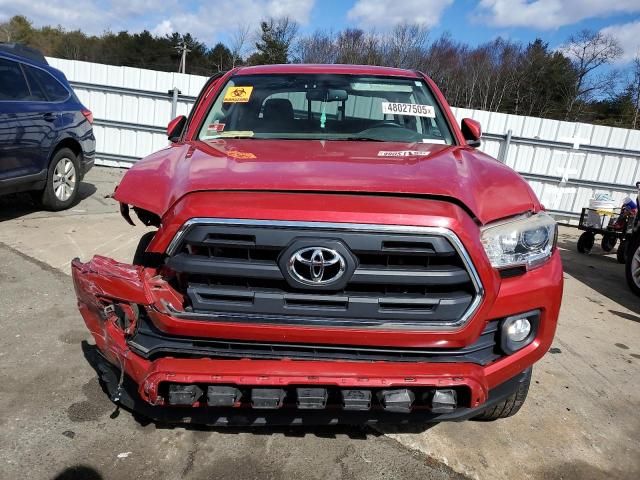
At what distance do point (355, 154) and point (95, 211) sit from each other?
5.63 meters

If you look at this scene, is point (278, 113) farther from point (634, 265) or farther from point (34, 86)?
point (634, 265)

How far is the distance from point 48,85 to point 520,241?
633 centimetres

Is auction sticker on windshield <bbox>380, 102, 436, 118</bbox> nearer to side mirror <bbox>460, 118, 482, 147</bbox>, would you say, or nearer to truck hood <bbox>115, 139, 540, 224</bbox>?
side mirror <bbox>460, 118, 482, 147</bbox>

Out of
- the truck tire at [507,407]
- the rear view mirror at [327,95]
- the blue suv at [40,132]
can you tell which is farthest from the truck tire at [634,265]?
the blue suv at [40,132]

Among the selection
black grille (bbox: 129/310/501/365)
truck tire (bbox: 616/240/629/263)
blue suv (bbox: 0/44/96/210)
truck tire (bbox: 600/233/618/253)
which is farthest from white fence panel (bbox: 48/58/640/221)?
black grille (bbox: 129/310/501/365)

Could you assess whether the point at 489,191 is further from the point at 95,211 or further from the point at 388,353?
the point at 95,211

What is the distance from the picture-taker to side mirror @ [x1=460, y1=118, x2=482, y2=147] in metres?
3.38

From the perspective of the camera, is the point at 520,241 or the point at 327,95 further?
the point at 327,95

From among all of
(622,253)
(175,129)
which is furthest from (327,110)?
(622,253)

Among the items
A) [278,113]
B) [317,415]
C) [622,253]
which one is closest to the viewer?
[317,415]

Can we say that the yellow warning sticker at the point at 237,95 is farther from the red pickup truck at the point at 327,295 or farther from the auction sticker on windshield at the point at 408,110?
the red pickup truck at the point at 327,295

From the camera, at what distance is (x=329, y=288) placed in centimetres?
187

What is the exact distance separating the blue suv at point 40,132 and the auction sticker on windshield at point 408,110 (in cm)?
432

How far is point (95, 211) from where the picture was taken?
6.95 metres
